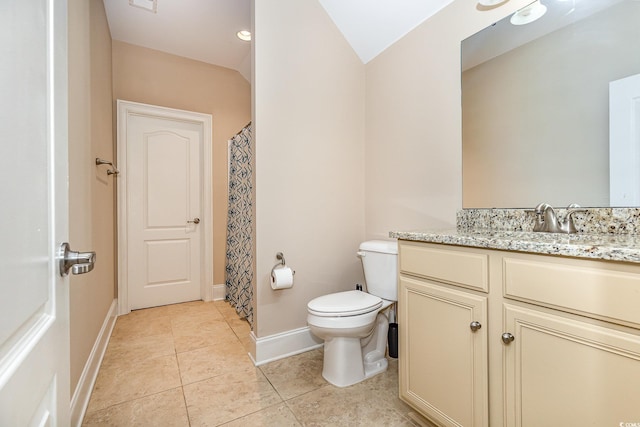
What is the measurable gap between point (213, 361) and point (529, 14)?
8.86 feet

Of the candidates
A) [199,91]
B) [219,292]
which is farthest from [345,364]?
[199,91]

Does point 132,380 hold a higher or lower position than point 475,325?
lower

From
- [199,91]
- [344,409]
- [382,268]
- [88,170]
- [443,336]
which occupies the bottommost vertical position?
[344,409]

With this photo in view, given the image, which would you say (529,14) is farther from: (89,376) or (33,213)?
(89,376)

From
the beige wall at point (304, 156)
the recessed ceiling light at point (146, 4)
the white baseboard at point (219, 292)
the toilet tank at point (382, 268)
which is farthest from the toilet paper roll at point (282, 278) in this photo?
the recessed ceiling light at point (146, 4)

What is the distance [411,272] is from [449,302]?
0.68ft

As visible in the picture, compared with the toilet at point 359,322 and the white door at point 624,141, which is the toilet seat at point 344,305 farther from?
the white door at point 624,141

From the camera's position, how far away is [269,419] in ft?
4.59

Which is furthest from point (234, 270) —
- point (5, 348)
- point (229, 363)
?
point (5, 348)

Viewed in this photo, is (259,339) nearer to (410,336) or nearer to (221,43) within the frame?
(410,336)

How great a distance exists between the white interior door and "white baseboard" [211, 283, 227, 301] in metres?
2.68

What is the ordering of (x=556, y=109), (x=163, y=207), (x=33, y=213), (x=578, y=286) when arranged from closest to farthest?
(x=33, y=213)
(x=578, y=286)
(x=556, y=109)
(x=163, y=207)

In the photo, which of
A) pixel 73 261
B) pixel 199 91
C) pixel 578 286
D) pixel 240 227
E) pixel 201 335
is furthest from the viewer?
pixel 199 91

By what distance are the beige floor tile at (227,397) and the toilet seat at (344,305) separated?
1.69 ft
